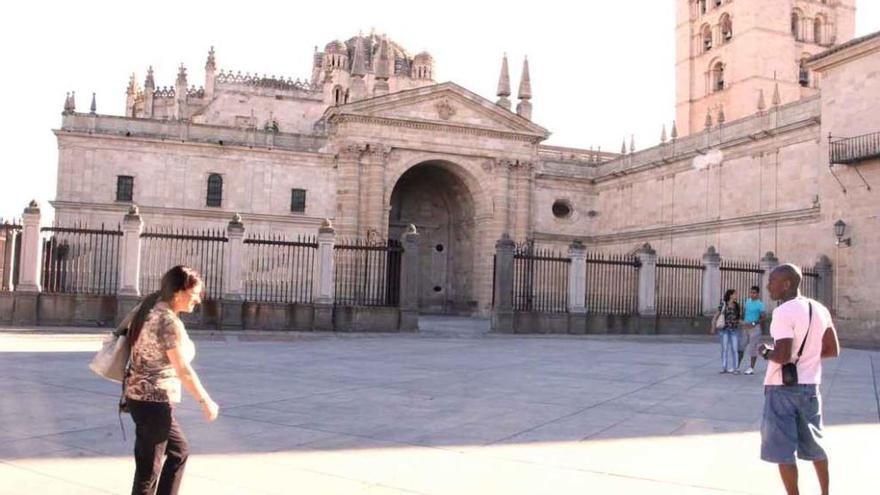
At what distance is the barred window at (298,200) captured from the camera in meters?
37.8

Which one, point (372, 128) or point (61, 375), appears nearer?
point (61, 375)

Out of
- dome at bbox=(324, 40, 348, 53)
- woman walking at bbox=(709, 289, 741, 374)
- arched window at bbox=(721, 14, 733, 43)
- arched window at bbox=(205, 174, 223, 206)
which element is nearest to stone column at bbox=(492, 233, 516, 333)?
woman walking at bbox=(709, 289, 741, 374)

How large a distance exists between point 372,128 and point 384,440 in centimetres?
2964

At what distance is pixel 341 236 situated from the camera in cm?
3584

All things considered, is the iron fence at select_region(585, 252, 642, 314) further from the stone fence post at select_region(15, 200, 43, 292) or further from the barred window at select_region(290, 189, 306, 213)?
A: the stone fence post at select_region(15, 200, 43, 292)

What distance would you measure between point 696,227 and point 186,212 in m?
24.0

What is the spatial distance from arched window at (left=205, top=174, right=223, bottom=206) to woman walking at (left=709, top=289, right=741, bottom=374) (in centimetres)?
2809

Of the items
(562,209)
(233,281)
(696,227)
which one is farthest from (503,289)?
(562,209)

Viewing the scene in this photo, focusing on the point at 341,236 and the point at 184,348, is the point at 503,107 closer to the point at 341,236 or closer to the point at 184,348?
the point at 341,236

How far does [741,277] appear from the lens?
2908cm

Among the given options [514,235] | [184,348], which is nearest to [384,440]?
[184,348]

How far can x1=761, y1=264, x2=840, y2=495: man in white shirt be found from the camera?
4.94 m

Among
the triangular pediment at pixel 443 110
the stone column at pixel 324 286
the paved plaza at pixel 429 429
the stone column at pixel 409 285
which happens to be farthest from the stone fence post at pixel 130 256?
the triangular pediment at pixel 443 110

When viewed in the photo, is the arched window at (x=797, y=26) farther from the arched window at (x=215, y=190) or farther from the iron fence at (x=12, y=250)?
the iron fence at (x=12, y=250)
